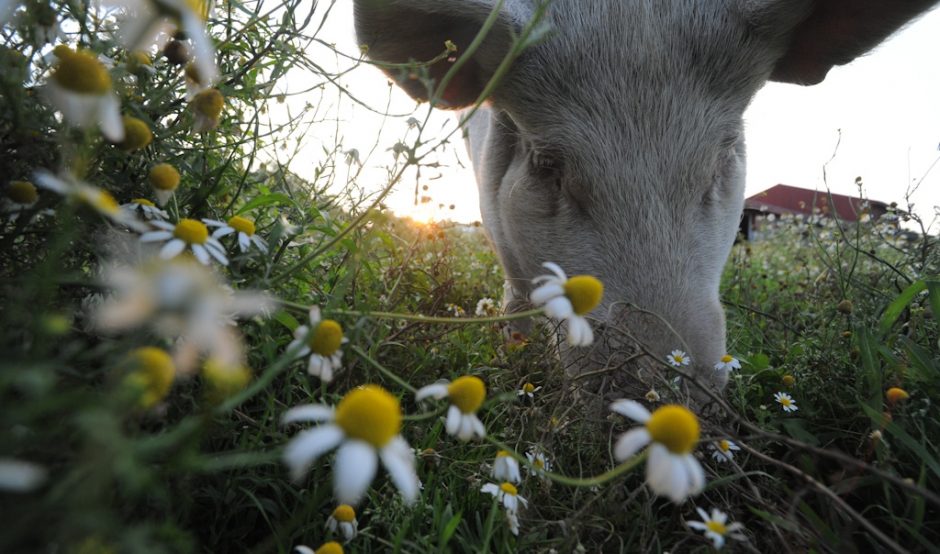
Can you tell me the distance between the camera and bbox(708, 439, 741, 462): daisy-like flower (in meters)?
1.45

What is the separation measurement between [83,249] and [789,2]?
112 inches

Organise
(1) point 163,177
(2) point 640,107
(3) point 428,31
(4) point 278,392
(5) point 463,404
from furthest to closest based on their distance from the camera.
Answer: (3) point 428,31
(2) point 640,107
(4) point 278,392
(1) point 163,177
(5) point 463,404

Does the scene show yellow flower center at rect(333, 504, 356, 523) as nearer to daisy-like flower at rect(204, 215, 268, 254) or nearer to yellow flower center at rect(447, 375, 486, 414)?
yellow flower center at rect(447, 375, 486, 414)

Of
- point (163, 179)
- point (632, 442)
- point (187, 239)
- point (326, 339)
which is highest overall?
point (163, 179)

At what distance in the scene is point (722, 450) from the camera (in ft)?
4.73

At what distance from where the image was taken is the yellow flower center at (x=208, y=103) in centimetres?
129

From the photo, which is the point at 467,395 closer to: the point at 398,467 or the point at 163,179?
the point at 398,467

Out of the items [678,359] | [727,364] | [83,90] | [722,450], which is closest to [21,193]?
[83,90]

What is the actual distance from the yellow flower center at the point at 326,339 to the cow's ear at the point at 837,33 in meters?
2.87

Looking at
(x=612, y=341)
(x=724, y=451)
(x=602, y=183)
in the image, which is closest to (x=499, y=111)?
(x=602, y=183)

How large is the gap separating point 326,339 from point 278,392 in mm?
788

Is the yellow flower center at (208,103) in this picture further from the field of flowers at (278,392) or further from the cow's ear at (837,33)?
the cow's ear at (837,33)

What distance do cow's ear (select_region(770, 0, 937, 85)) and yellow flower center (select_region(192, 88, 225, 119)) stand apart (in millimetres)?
2734

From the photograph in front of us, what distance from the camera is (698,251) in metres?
2.57
